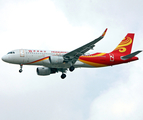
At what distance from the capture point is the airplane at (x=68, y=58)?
160 ft

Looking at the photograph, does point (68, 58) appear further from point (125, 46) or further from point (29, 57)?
point (125, 46)

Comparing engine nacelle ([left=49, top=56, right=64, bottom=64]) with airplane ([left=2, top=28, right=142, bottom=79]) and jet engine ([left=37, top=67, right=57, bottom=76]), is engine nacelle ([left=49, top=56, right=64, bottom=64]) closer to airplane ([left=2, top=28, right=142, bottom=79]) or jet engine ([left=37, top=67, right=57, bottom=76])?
airplane ([left=2, top=28, right=142, bottom=79])

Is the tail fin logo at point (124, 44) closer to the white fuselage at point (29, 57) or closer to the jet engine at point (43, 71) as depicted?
the white fuselage at point (29, 57)

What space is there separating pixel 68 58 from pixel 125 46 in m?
14.3

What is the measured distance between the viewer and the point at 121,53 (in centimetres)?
5666

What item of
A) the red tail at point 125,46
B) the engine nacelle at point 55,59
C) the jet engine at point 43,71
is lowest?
the jet engine at point 43,71

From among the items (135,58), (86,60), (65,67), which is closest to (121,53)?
(135,58)

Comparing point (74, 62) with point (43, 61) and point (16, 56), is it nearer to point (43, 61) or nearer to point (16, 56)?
point (43, 61)

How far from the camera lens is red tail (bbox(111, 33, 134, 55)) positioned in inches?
2249

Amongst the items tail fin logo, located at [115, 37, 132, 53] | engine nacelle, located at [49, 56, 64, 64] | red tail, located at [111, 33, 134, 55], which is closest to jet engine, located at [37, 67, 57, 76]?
engine nacelle, located at [49, 56, 64, 64]

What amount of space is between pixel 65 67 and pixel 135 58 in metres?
13.5

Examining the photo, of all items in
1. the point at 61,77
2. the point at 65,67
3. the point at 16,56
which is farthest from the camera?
the point at 61,77

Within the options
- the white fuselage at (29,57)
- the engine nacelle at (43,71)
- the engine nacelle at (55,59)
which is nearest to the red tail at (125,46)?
the engine nacelle at (55,59)

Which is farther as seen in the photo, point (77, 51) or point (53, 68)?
point (53, 68)
